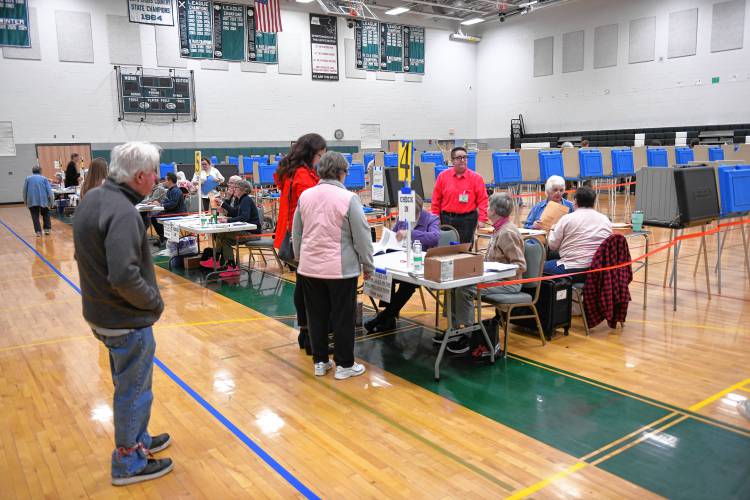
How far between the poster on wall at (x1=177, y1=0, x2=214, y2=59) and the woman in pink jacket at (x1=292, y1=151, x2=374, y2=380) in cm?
1764

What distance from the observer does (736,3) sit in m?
17.3

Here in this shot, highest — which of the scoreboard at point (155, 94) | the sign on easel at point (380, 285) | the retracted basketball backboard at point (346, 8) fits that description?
the retracted basketball backboard at point (346, 8)

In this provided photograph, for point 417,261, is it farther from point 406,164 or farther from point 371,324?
point 371,324

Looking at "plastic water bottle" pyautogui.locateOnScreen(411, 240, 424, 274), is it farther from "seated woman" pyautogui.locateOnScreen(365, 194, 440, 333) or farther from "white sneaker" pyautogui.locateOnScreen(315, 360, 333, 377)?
"white sneaker" pyautogui.locateOnScreen(315, 360, 333, 377)

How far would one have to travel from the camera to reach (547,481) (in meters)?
2.78

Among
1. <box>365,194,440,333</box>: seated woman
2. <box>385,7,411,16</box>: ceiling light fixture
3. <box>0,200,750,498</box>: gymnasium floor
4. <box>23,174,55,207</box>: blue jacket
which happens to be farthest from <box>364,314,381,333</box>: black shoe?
<box>385,7,411,16</box>: ceiling light fixture

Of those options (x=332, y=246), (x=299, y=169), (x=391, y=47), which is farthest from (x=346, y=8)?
(x=332, y=246)

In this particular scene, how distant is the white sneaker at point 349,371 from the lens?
161 inches

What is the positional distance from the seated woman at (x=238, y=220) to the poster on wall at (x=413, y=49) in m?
18.1

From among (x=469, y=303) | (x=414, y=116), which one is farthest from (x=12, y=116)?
(x=469, y=303)

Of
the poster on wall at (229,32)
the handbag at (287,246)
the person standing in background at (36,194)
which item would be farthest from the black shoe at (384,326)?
the poster on wall at (229,32)

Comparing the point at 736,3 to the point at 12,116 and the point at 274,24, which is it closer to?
the point at 274,24

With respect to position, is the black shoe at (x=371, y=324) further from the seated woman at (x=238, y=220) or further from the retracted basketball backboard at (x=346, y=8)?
the retracted basketball backboard at (x=346, y=8)

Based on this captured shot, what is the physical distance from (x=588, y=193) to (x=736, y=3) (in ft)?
54.9
